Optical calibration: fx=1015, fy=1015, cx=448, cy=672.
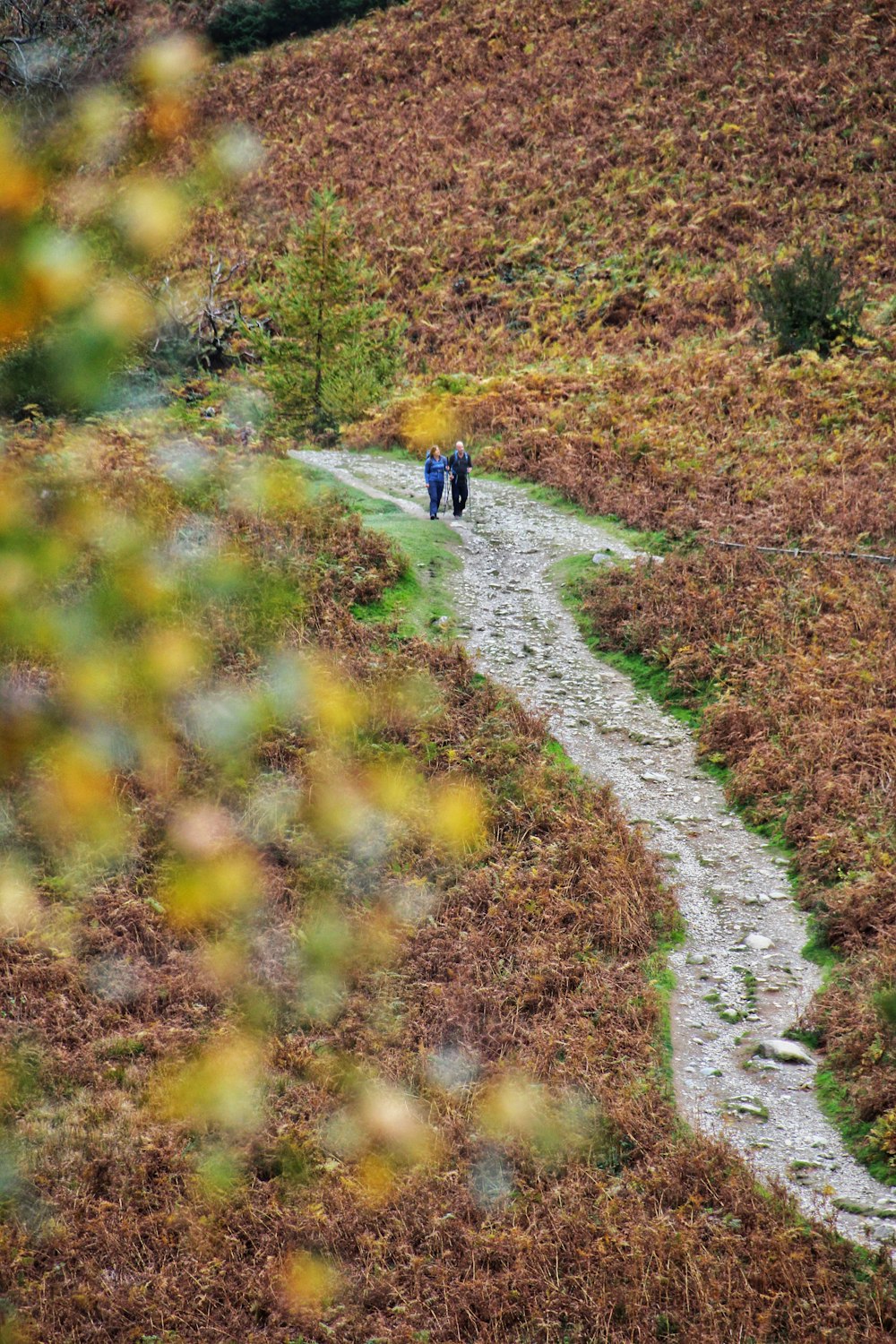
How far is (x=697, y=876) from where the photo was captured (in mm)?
11125

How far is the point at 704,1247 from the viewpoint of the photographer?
6441 millimetres

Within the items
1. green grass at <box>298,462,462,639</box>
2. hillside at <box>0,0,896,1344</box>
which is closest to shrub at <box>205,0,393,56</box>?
green grass at <box>298,462,462,639</box>

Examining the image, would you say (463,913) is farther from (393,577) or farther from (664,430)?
(664,430)

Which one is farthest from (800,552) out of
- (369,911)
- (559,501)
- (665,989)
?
(369,911)

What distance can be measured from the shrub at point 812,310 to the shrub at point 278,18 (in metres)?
44.5

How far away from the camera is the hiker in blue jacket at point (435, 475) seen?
2052 centimetres

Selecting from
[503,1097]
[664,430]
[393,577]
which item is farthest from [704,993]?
[664,430]

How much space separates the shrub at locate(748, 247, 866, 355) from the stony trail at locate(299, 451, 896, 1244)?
11.4 metres

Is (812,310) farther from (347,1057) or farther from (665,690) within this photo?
(347,1057)

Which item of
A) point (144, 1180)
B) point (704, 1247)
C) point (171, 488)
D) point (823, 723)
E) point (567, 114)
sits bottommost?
point (144, 1180)

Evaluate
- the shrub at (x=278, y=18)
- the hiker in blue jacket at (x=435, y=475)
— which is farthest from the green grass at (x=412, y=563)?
the shrub at (x=278, y=18)

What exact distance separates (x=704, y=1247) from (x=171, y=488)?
34.6ft

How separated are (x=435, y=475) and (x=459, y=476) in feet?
1.99

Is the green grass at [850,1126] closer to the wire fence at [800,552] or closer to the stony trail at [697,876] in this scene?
the stony trail at [697,876]
